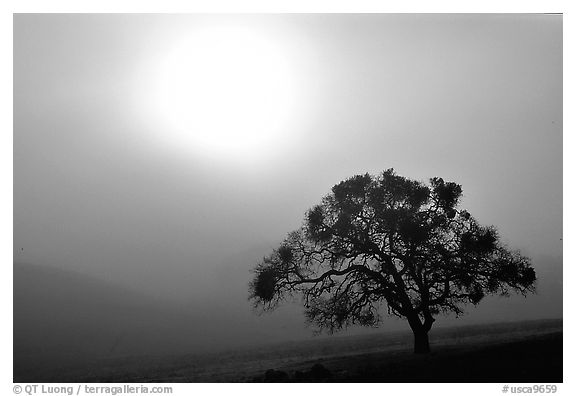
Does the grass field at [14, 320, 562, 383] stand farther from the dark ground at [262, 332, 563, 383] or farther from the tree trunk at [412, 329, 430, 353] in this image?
the tree trunk at [412, 329, 430, 353]

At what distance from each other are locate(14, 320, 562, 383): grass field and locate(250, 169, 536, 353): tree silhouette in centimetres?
Answer: 172

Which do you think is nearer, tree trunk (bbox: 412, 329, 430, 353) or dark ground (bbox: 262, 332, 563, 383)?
dark ground (bbox: 262, 332, 563, 383)

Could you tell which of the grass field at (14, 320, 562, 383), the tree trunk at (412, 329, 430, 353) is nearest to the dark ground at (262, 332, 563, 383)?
the grass field at (14, 320, 562, 383)

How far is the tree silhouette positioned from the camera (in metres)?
18.2

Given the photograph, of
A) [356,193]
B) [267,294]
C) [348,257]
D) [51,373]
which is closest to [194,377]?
[267,294]

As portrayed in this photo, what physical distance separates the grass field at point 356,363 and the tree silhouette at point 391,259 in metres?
1.72

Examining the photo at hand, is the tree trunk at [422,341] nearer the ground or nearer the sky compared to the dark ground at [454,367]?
nearer the sky

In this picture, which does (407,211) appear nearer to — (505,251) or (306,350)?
(505,251)

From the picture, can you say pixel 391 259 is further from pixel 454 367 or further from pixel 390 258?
pixel 454 367

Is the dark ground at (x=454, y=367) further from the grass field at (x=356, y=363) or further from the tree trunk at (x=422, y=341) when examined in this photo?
the tree trunk at (x=422, y=341)

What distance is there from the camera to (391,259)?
736 inches

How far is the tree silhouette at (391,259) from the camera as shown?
1817cm

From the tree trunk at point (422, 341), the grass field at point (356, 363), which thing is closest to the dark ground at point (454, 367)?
the grass field at point (356, 363)

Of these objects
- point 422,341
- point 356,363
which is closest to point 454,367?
point 422,341
